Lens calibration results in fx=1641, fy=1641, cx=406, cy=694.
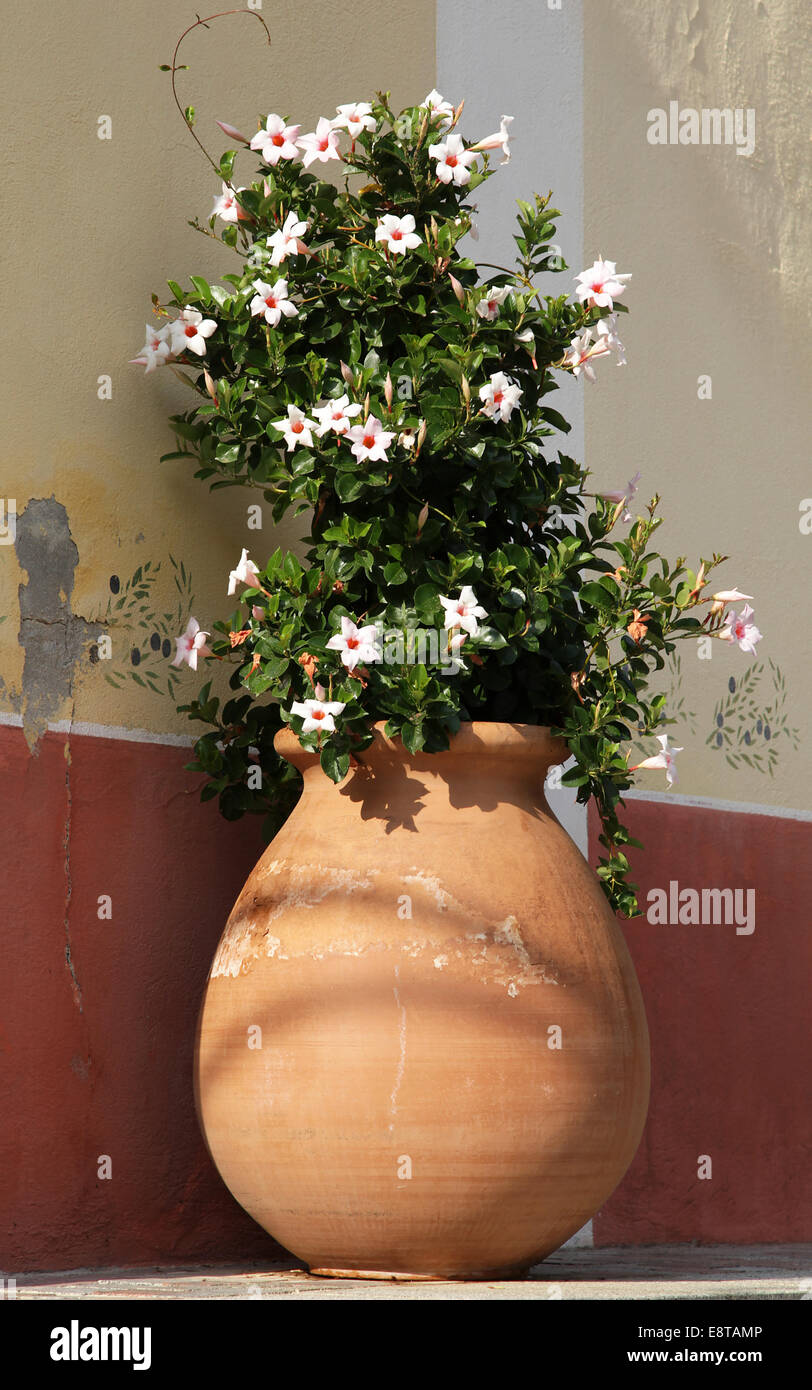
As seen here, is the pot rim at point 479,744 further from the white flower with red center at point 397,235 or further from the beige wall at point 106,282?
the white flower with red center at point 397,235

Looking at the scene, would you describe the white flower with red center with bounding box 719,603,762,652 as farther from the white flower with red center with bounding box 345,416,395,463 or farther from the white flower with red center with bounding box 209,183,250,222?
the white flower with red center with bounding box 209,183,250,222

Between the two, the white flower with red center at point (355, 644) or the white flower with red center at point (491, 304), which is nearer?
the white flower with red center at point (355, 644)

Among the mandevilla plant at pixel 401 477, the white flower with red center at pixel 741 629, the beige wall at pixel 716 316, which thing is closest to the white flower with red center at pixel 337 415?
the mandevilla plant at pixel 401 477

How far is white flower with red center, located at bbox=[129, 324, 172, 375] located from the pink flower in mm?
699

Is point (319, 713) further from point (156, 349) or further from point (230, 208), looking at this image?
point (230, 208)

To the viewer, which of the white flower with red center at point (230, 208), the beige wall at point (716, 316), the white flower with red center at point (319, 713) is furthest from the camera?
the beige wall at point (716, 316)

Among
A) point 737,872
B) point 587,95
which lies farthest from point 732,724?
point 587,95

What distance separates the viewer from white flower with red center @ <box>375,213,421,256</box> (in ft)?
8.91

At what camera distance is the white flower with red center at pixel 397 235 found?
271 centimetres

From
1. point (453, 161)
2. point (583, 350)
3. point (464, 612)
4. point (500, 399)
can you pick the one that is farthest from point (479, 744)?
point (453, 161)

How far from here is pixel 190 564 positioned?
9.98 feet

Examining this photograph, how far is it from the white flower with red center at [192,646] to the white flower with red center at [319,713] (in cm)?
30

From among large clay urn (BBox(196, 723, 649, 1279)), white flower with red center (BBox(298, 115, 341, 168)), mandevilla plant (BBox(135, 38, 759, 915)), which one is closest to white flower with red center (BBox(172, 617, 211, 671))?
mandevilla plant (BBox(135, 38, 759, 915))

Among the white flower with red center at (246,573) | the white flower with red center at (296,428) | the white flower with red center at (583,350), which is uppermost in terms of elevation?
the white flower with red center at (583,350)
